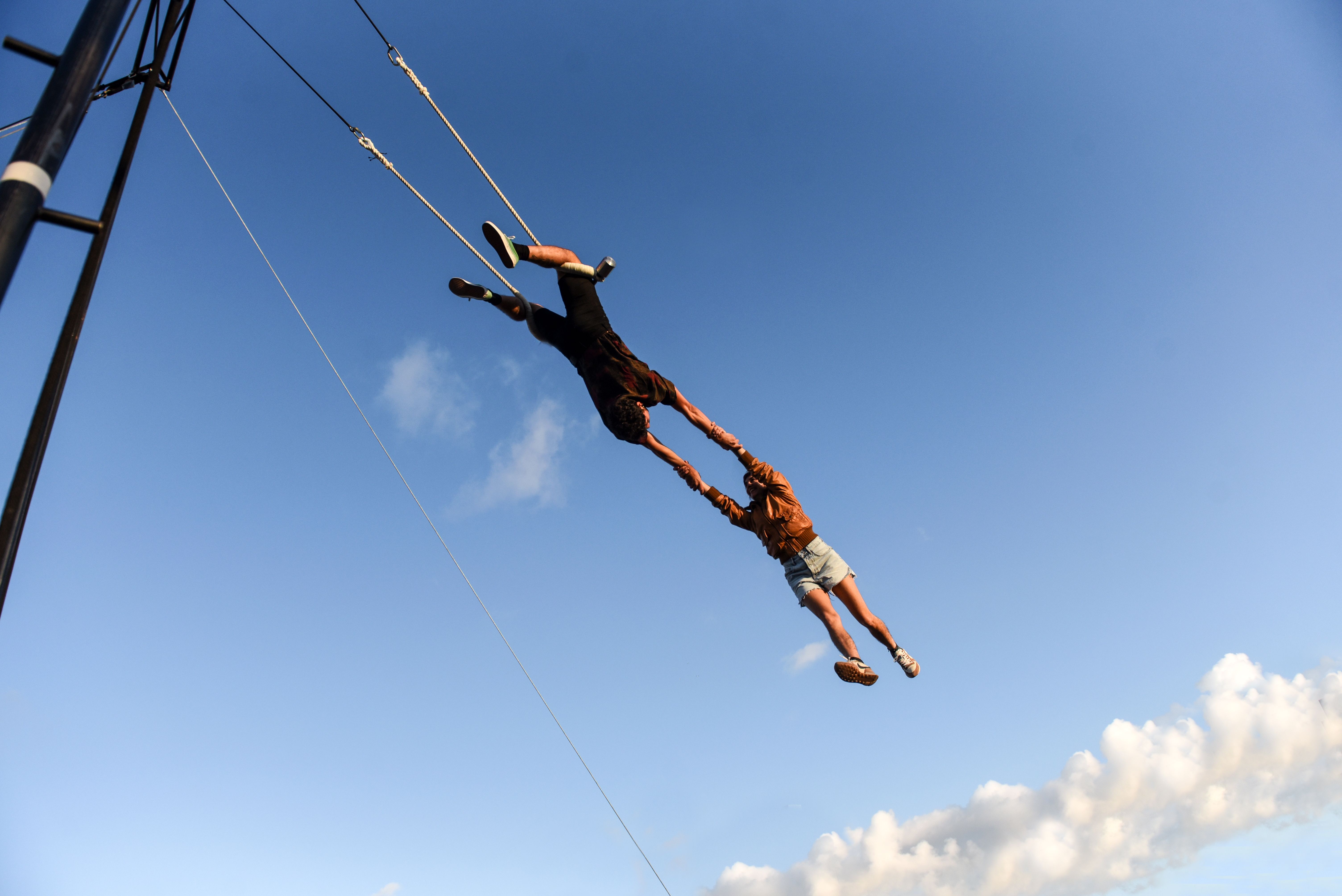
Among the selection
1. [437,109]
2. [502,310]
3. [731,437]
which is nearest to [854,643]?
[731,437]

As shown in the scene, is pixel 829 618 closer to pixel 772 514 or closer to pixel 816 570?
pixel 816 570

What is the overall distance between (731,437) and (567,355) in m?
1.66

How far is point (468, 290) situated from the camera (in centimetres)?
662

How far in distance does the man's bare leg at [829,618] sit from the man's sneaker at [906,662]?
331 mm

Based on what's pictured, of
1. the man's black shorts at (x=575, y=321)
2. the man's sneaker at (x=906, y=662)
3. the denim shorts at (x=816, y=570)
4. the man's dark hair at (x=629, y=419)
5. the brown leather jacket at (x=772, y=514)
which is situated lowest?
the man's sneaker at (x=906, y=662)

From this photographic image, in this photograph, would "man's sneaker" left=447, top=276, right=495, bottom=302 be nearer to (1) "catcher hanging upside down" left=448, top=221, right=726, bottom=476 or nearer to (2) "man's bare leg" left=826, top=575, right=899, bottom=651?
(1) "catcher hanging upside down" left=448, top=221, right=726, bottom=476

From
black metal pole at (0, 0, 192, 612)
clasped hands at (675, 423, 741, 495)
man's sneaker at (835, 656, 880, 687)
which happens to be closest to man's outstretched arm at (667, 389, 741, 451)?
clasped hands at (675, 423, 741, 495)

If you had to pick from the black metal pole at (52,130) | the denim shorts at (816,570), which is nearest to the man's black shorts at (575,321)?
the denim shorts at (816,570)

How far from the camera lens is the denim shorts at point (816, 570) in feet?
21.5

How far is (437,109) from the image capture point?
5.90 m

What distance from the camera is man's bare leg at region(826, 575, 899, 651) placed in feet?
21.3

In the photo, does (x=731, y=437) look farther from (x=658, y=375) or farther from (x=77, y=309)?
(x=77, y=309)

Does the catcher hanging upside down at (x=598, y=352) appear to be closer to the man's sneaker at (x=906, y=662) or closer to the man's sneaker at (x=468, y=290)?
the man's sneaker at (x=468, y=290)

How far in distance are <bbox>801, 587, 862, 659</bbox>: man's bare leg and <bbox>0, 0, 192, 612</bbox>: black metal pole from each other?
5.27 metres
